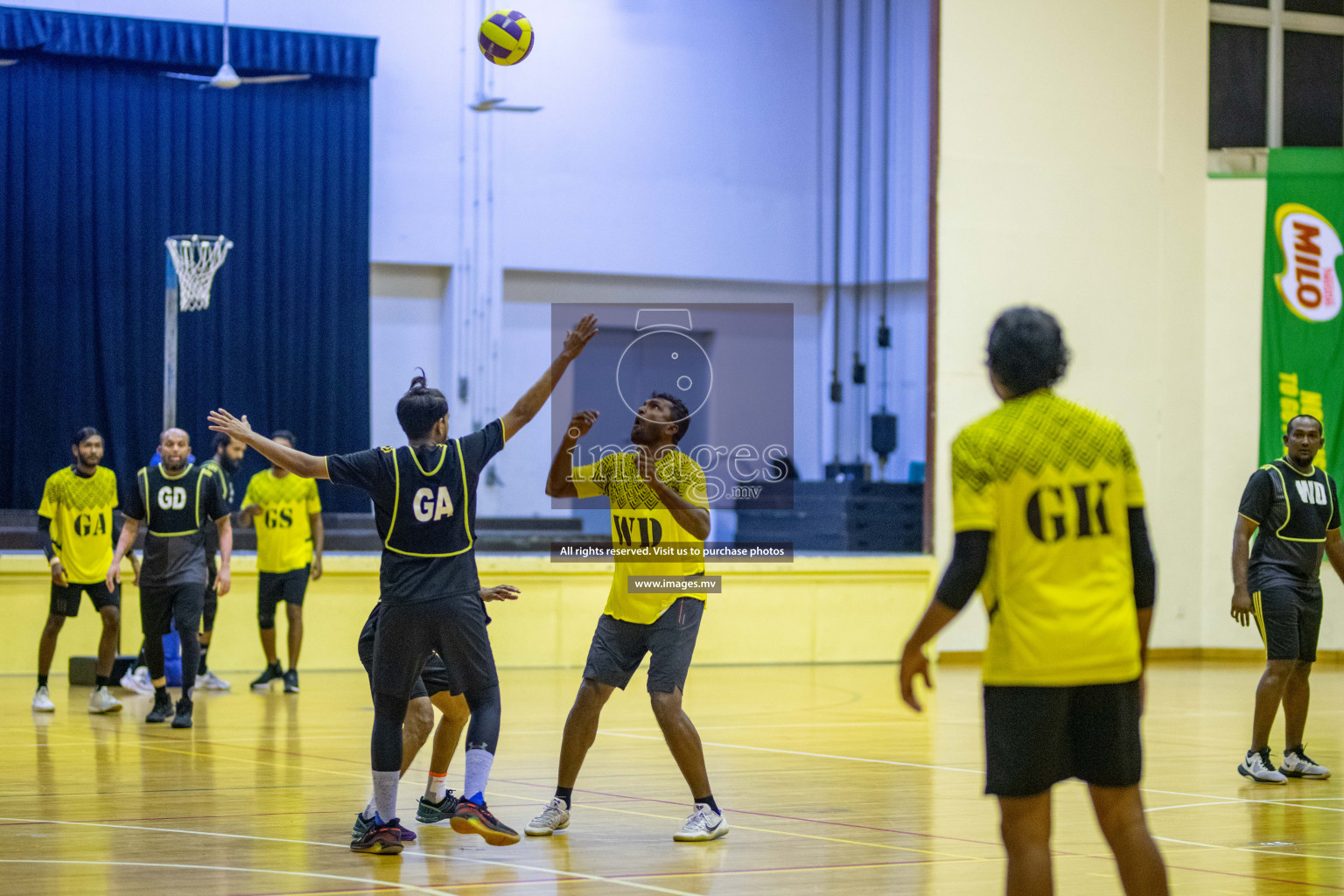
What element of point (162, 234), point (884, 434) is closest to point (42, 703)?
point (162, 234)

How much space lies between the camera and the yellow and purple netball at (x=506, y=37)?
11227mm

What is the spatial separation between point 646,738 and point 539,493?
10.1 metres

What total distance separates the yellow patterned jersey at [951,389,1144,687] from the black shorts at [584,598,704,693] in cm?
244

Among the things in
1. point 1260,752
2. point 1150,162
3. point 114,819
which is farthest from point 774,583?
point 114,819

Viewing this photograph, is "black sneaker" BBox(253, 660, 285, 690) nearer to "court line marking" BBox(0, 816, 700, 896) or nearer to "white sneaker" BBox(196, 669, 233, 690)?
"white sneaker" BBox(196, 669, 233, 690)

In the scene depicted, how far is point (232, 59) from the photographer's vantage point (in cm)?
1777

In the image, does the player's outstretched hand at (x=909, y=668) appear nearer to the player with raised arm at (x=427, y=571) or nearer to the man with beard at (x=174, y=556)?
the player with raised arm at (x=427, y=571)

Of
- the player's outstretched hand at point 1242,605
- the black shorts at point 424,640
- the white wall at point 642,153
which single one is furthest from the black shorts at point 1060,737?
A: the white wall at point 642,153

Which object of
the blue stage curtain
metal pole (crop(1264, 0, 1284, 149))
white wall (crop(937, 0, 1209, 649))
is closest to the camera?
white wall (crop(937, 0, 1209, 649))

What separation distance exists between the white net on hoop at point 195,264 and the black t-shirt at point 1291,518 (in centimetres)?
928

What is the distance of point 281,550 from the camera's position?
1160 centimetres

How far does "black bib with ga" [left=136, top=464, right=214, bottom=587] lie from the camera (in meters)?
9.41

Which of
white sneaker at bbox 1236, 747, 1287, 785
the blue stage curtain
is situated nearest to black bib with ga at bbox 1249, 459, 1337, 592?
white sneaker at bbox 1236, 747, 1287, 785

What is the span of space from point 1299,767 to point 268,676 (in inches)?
307
